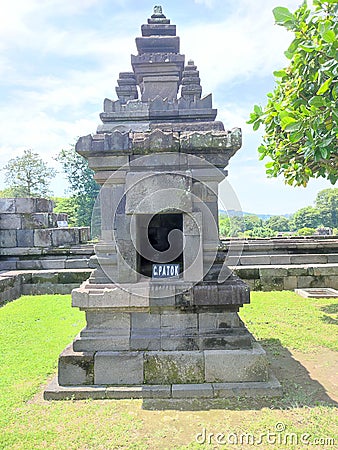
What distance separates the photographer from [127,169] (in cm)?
389

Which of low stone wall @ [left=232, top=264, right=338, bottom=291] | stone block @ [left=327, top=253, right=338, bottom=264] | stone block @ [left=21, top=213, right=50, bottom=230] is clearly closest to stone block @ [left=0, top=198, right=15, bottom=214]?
stone block @ [left=21, top=213, right=50, bottom=230]

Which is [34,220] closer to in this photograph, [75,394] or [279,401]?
[75,394]

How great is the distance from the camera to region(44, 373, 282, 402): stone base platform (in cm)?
337

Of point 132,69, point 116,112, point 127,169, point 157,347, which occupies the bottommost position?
point 157,347

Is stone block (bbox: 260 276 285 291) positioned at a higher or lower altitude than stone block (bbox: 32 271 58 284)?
lower

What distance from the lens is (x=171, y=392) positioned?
3387mm

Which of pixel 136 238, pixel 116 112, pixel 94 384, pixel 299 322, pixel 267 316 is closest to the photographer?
pixel 94 384

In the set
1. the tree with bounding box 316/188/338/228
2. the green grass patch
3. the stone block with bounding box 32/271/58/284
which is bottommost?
the green grass patch

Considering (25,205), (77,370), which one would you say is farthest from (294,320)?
(25,205)

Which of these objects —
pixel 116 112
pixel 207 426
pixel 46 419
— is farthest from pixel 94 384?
pixel 116 112

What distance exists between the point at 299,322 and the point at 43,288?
529 cm

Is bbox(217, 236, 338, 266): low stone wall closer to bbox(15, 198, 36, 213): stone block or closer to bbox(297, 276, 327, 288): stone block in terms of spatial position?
bbox(297, 276, 327, 288): stone block

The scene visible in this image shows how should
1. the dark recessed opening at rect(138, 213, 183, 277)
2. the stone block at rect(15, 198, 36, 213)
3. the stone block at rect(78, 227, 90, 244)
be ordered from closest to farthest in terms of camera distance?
1. the dark recessed opening at rect(138, 213, 183, 277)
2. the stone block at rect(15, 198, 36, 213)
3. the stone block at rect(78, 227, 90, 244)

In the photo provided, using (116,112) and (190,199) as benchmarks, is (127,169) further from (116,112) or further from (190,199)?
(116,112)
